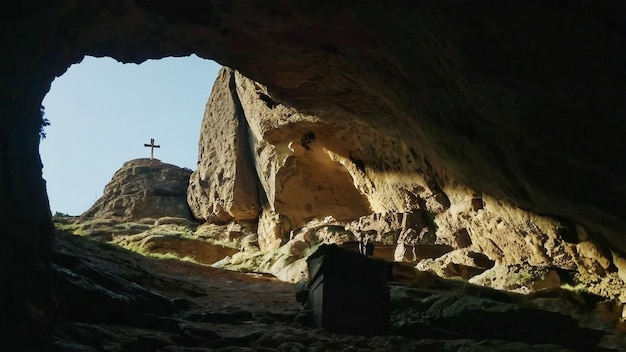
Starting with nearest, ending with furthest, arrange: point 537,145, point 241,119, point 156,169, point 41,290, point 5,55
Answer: point 5,55, point 41,290, point 537,145, point 241,119, point 156,169

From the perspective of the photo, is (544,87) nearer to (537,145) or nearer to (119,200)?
(537,145)

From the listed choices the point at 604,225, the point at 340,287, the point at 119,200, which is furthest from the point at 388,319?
the point at 119,200

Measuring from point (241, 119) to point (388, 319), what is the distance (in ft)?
56.9

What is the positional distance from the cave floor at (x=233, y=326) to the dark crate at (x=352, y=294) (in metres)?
→ 0.29

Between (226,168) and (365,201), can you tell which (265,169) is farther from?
(226,168)

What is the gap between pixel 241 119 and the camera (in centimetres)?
2364

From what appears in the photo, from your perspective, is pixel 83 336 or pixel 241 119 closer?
pixel 83 336

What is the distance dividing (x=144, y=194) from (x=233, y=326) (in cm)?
2036

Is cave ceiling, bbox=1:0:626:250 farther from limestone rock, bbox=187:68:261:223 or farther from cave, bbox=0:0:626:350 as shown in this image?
limestone rock, bbox=187:68:261:223

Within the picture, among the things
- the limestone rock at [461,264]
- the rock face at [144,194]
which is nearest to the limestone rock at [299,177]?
the limestone rock at [461,264]

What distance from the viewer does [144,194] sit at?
2659cm

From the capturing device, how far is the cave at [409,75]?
16.7 feet

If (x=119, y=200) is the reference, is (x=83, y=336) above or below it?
below

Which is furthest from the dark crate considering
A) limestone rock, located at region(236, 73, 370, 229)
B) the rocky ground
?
limestone rock, located at region(236, 73, 370, 229)
